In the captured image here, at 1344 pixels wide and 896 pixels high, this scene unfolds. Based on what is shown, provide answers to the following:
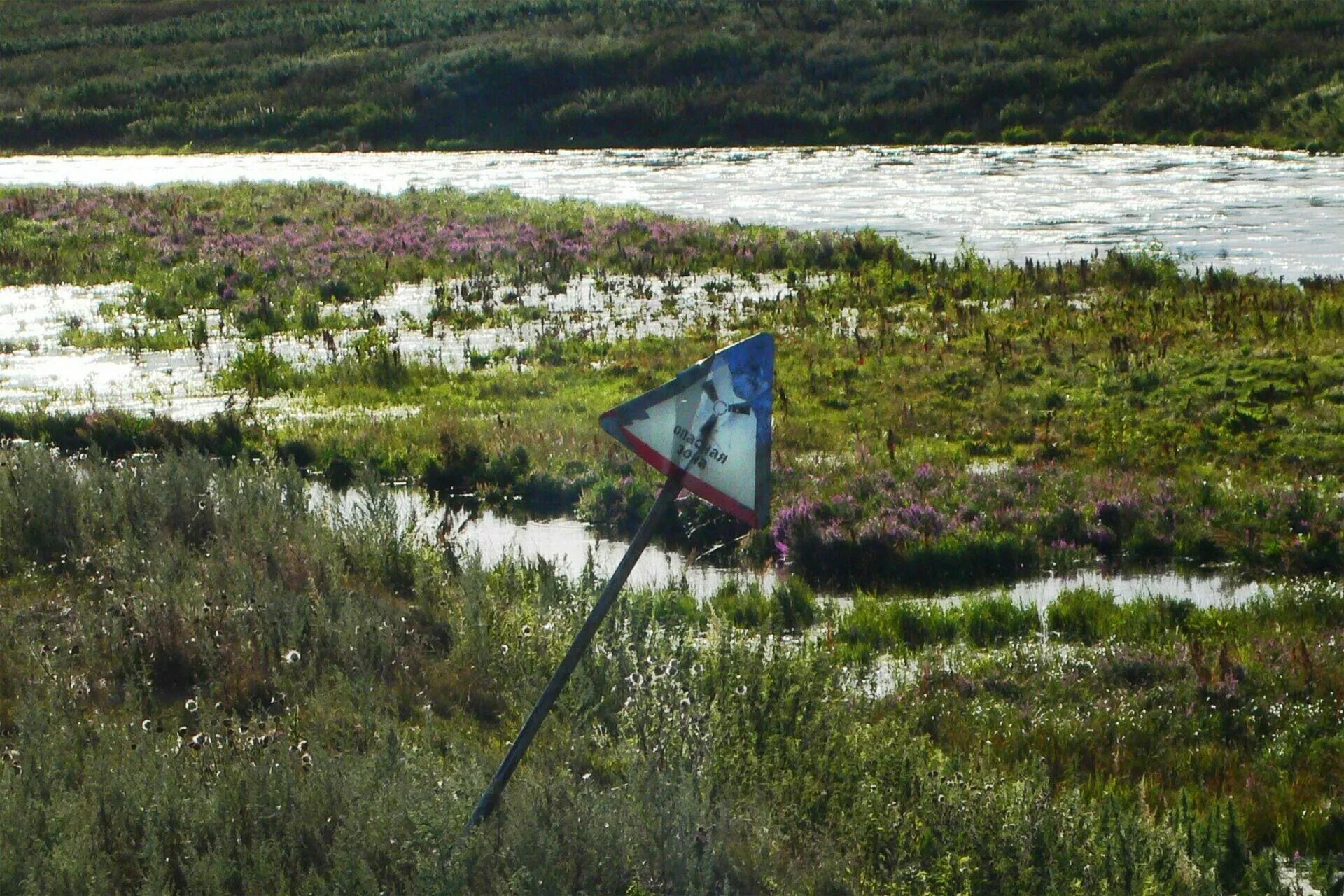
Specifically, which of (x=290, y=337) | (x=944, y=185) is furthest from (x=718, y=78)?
(x=290, y=337)

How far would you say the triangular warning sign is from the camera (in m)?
5.41

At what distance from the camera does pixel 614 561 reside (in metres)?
A: 11.7

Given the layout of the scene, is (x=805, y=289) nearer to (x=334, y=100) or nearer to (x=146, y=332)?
(x=146, y=332)

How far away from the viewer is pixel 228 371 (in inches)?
736

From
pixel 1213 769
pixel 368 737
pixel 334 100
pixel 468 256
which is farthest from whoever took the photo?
pixel 334 100

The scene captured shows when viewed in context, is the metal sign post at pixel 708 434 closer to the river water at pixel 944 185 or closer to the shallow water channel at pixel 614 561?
the shallow water channel at pixel 614 561

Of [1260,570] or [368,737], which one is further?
[1260,570]

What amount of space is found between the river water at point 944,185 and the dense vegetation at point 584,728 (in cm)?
1624

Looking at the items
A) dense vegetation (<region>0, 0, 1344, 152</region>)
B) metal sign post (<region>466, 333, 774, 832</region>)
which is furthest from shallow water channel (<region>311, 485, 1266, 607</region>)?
dense vegetation (<region>0, 0, 1344, 152</region>)

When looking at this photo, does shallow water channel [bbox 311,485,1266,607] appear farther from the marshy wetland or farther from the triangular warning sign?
the triangular warning sign

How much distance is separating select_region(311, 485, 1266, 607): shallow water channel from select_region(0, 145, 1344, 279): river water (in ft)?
44.9

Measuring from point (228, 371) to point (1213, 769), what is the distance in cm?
1388

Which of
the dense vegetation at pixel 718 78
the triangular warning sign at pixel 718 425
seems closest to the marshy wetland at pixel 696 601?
the triangular warning sign at pixel 718 425

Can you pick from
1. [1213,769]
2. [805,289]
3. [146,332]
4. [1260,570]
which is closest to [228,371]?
→ [146,332]
